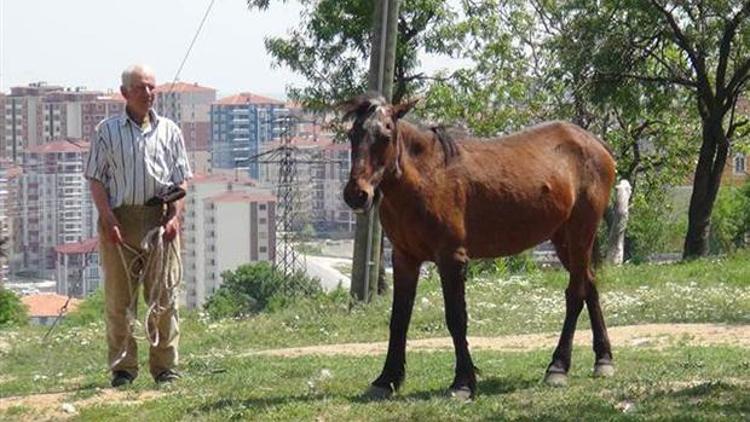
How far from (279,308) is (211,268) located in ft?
154

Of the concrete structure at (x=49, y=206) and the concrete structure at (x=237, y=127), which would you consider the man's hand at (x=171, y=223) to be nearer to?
the concrete structure at (x=49, y=206)

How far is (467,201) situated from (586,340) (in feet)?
16.1

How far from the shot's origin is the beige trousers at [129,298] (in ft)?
31.9

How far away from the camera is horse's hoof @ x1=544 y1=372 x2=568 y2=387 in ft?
30.3

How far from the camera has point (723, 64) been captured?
2889 centimetres

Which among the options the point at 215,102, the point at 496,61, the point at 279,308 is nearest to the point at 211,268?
the point at 215,102

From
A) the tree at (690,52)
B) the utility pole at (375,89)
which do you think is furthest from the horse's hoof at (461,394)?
the tree at (690,52)

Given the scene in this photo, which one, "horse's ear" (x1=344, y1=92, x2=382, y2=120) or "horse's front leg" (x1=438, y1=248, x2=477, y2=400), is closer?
"horse's ear" (x1=344, y1=92, x2=382, y2=120)

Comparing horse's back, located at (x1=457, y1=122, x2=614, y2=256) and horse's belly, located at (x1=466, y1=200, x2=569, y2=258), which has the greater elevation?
horse's back, located at (x1=457, y1=122, x2=614, y2=256)

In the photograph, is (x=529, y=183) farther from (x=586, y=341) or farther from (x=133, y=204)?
(x=586, y=341)

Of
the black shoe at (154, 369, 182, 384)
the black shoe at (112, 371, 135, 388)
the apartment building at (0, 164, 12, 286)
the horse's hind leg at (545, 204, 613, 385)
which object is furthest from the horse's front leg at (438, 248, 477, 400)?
the apartment building at (0, 164, 12, 286)

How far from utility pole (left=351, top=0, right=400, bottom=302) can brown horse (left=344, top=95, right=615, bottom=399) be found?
7.31m

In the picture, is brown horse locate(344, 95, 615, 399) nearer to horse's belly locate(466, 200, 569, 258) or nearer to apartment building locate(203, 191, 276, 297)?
horse's belly locate(466, 200, 569, 258)

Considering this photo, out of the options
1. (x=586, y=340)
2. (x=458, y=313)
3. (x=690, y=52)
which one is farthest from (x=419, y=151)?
(x=690, y=52)
